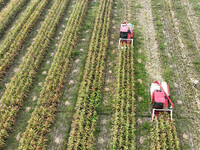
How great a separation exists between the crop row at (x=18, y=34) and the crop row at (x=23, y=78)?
1.03 meters

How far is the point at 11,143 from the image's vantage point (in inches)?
303

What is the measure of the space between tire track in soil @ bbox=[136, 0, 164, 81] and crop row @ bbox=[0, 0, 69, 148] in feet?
26.4

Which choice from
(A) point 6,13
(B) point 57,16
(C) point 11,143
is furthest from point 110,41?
(A) point 6,13

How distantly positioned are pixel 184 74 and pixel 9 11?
55.5 feet

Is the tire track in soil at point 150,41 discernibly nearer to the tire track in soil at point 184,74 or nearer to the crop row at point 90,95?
the tire track in soil at point 184,74

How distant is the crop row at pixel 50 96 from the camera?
751 centimetres

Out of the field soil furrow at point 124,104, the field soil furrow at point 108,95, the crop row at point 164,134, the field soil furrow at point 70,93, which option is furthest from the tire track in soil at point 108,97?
the crop row at point 164,134

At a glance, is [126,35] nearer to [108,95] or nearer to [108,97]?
[108,95]

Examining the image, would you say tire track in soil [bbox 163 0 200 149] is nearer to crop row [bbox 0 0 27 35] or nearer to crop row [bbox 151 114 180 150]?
crop row [bbox 151 114 180 150]

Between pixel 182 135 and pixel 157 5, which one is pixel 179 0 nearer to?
pixel 157 5

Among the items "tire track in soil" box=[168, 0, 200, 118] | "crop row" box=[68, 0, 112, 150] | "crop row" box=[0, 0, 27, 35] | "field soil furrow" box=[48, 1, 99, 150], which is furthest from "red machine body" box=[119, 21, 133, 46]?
"crop row" box=[0, 0, 27, 35]

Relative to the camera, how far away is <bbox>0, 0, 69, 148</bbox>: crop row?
817cm

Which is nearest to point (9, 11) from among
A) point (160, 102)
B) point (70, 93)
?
point (70, 93)

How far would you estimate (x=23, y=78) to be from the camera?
975 centimetres
